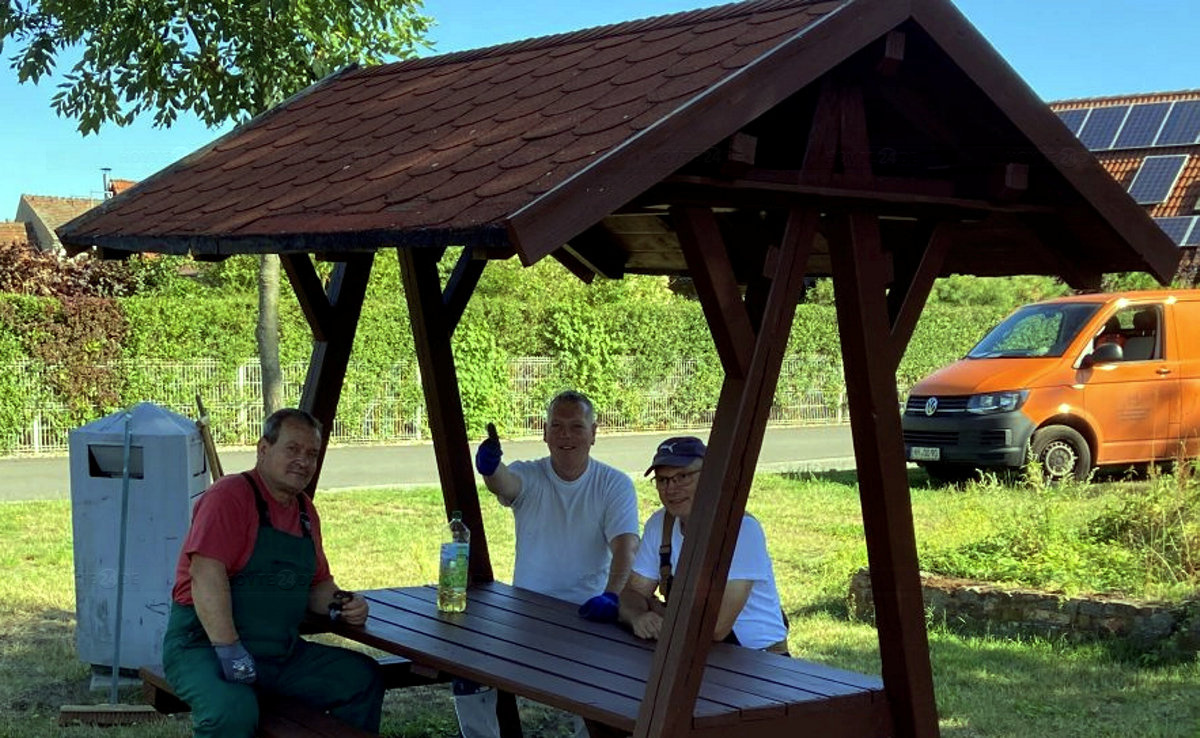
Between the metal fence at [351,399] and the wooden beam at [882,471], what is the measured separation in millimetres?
15685

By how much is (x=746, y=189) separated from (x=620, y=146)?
576mm

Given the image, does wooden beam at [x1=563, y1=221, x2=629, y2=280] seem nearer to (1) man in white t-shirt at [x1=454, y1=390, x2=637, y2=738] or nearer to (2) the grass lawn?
(1) man in white t-shirt at [x1=454, y1=390, x2=637, y2=738]

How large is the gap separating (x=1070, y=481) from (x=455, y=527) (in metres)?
7.93

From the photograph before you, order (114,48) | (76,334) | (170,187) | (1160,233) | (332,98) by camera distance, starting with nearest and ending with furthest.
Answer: (1160,233) → (170,187) → (332,98) → (114,48) → (76,334)

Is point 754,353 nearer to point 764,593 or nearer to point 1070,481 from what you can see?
point 764,593

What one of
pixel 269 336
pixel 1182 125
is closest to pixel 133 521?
pixel 269 336

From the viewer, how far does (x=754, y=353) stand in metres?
4.15

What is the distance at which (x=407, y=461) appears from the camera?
1916cm

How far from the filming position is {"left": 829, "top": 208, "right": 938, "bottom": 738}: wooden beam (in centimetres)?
438

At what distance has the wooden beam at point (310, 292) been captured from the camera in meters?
6.24

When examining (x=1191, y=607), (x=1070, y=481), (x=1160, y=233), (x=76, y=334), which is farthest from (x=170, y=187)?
(x=76, y=334)

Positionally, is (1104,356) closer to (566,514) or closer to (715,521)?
(566,514)

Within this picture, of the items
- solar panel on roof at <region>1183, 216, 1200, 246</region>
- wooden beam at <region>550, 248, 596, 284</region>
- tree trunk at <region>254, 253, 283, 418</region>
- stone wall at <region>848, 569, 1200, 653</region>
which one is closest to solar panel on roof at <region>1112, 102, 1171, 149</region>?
solar panel on roof at <region>1183, 216, 1200, 246</region>

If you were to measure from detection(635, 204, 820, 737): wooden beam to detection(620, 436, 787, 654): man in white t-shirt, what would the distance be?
81 cm
